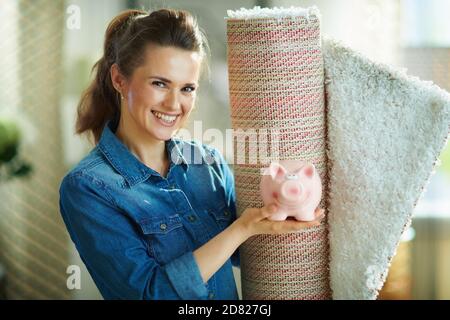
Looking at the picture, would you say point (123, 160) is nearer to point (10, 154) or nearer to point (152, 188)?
point (152, 188)

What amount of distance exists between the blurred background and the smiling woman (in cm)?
71

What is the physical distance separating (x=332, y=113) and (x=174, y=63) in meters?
0.27

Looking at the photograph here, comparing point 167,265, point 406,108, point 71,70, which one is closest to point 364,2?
point 71,70

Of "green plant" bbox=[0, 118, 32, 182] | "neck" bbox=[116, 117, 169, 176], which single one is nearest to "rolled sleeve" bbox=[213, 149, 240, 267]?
"neck" bbox=[116, 117, 169, 176]

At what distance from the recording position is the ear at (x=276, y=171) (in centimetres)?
91

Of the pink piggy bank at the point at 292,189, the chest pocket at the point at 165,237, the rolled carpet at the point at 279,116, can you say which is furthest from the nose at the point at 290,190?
the chest pocket at the point at 165,237

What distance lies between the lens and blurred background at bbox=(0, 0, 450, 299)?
6.34 feet

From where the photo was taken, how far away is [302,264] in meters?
1.05

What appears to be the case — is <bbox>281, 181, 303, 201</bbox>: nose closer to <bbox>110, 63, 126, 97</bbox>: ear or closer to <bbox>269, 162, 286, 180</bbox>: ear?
<bbox>269, 162, 286, 180</bbox>: ear

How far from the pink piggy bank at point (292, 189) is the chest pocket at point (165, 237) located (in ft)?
0.63

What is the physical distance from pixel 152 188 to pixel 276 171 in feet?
0.84

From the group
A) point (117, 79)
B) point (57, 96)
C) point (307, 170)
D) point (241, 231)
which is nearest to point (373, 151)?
point (307, 170)

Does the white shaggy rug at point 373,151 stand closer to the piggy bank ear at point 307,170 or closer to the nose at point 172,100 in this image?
the piggy bank ear at point 307,170

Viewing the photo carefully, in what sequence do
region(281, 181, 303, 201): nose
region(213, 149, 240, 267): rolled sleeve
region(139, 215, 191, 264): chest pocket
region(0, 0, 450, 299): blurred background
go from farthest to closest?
1. region(0, 0, 450, 299): blurred background
2. region(213, 149, 240, 267): rolled sleeve
3. region(139, 215, 191, 264): chest pocket
4. region(281, 181, 303, 201): nose
